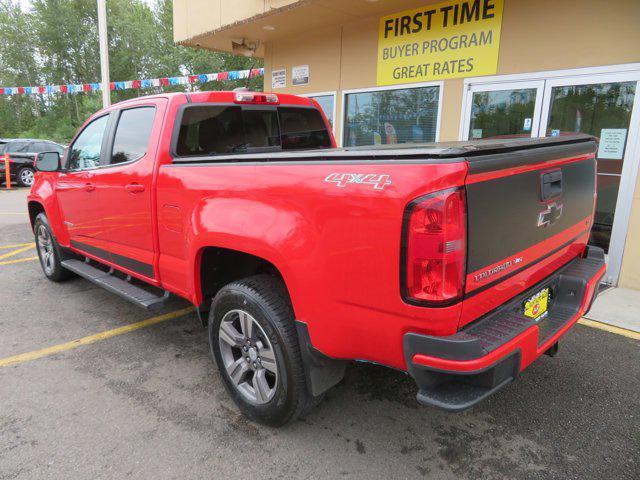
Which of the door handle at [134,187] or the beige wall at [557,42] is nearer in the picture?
the door handle at [134,187]

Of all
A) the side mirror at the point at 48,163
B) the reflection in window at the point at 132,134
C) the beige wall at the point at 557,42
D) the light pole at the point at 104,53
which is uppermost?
the light pole at the point at 104,53

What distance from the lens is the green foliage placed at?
39.8 metres

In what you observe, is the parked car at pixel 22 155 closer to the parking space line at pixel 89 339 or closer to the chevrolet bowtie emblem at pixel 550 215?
the parking space line at pixel 89 339

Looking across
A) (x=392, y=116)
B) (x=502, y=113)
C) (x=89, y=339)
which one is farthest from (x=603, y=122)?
(x=89, y=339)

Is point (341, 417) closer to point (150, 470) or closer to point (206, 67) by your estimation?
point (150, 470)

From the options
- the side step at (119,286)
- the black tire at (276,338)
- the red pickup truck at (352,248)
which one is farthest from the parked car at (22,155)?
the black tire at (276,338)

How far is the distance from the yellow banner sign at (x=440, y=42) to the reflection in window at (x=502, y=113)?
1.20ft

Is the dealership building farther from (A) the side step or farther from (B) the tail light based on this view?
(A) the side step

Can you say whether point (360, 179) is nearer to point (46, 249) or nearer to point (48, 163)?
point (48, 163)

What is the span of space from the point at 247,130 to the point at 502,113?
398 centimetres

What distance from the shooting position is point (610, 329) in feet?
13.4

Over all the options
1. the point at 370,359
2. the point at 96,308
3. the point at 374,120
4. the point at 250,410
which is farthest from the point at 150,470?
the point at 374,120

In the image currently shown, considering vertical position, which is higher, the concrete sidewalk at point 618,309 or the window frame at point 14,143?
the window frame at point 14,143

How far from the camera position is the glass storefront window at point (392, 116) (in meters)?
6.99
